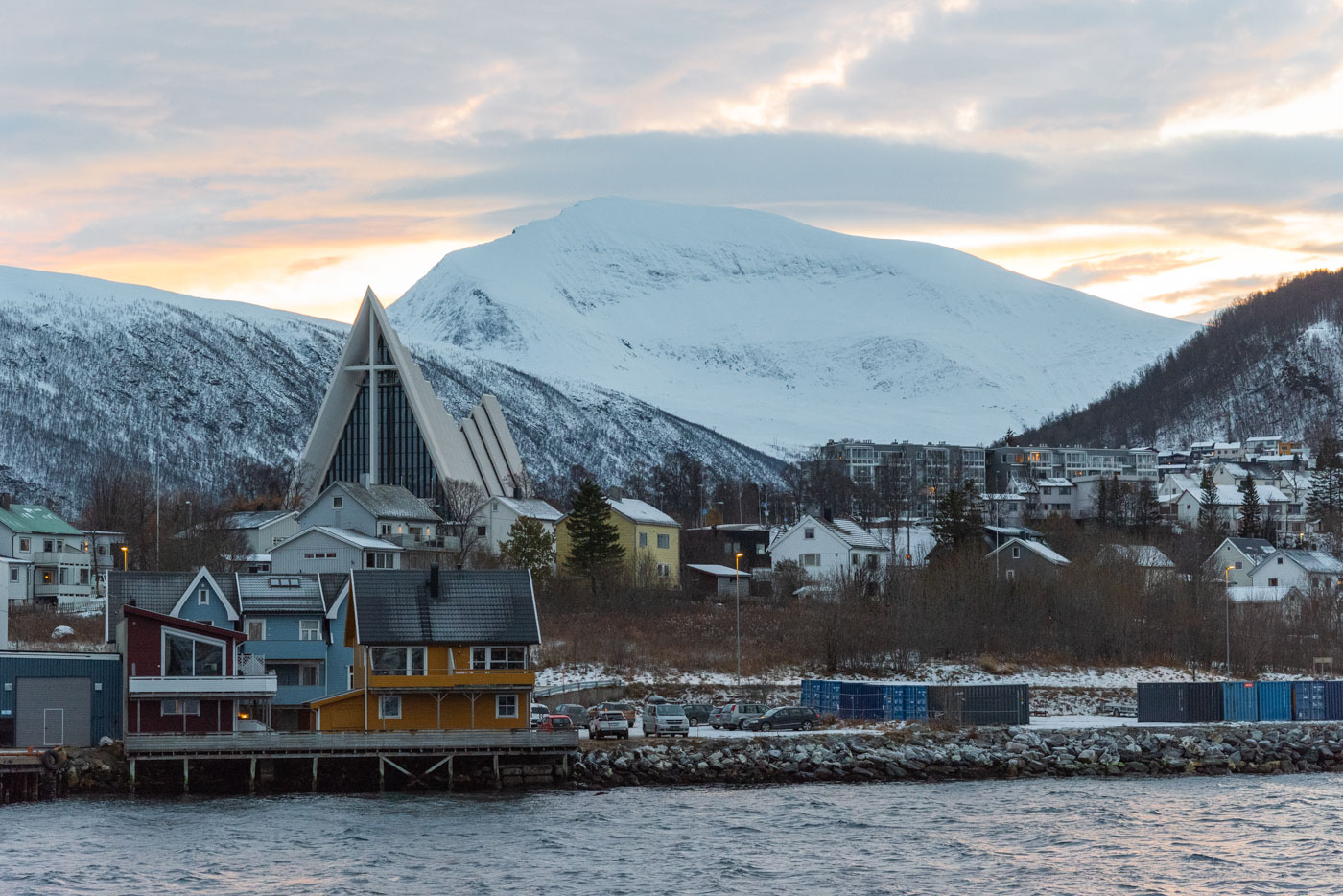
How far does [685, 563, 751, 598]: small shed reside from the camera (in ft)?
270

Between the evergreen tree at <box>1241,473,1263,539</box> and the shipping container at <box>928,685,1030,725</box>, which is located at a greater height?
the evergreen tree at <box>1241,473,1263,539</box>

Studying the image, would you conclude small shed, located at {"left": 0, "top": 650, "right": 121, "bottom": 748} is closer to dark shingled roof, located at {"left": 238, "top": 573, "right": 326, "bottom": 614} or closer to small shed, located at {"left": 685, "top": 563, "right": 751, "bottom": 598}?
dark shingled roof, located at {"left": 238, "top": 573, "right": 326, "bottom": 614}

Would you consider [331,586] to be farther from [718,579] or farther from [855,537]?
[855,537]

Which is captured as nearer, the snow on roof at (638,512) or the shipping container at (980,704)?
the shipping container at (980,704)

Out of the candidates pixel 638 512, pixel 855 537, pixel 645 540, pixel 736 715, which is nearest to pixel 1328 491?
pixel 855 537

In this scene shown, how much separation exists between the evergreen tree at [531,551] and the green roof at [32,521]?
22.0m

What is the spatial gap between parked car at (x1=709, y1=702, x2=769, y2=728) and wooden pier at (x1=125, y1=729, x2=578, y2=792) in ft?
28.4

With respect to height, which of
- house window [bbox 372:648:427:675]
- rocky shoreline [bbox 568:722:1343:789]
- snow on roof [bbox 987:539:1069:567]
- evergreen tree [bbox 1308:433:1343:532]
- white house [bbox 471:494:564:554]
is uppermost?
evergreen tree [bbox 1308:433:1343:532]

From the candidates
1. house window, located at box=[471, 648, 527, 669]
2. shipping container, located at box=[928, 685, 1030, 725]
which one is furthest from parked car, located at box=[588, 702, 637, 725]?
shipping container, located at box=[928, 685, 1030, 725]

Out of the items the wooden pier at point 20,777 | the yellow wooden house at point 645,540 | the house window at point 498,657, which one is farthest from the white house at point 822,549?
the wooden pier at point 20,777

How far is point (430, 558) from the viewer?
79562 mm

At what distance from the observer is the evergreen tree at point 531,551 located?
77250 mm

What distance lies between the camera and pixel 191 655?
43.1 metres

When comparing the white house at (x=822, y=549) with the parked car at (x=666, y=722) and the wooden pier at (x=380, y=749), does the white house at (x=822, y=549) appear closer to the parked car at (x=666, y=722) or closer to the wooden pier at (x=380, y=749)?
the parked car at (x=666, y=722)
